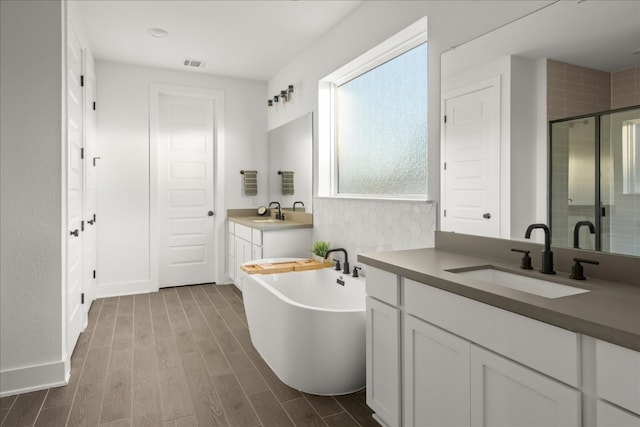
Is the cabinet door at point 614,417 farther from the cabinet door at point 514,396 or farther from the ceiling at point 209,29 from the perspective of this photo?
the ceiling at point 209,29

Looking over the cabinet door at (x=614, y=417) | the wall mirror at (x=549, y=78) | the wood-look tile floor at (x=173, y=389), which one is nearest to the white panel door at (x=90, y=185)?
the wood-look tile floor at (x=173, y=389)

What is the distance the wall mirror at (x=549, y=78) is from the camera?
4.83 feet

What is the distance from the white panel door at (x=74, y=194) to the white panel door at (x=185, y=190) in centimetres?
150

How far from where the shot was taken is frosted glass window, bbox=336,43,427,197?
288cm

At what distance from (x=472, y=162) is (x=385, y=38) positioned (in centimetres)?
130

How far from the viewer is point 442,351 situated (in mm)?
1532

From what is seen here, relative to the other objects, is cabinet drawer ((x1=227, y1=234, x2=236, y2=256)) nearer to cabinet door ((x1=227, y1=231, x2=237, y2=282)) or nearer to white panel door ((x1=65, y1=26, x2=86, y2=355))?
cabinet door ((x1=227, y1=231, x2=237, y2=282))

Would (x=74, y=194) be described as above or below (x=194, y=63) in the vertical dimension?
below

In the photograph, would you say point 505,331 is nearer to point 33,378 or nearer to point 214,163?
point 33,378

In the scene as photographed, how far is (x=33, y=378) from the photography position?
2.43m

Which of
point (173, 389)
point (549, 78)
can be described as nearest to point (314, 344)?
point (173, 389)

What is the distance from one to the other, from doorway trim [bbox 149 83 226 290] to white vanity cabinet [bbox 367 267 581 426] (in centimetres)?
356

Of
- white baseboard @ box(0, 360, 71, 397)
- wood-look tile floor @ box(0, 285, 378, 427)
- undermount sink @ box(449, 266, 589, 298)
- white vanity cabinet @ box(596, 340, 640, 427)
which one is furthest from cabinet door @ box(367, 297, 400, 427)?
white baseboard @ box(0, 360, 71, 397)

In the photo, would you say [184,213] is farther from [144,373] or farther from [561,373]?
[561,373]
